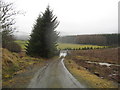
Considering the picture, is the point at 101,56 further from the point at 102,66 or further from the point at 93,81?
the point at 93,81

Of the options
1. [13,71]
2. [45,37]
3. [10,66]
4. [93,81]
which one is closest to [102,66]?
[45,37]

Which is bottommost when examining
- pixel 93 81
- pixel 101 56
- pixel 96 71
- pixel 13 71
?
pixel 101 56

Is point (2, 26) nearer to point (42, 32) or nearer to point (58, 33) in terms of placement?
point (42, 32)

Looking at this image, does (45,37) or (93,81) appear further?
(45,37)

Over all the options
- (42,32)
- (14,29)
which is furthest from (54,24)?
(14,29)

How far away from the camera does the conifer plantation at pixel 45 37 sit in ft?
82.4

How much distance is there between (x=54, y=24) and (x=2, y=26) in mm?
11390

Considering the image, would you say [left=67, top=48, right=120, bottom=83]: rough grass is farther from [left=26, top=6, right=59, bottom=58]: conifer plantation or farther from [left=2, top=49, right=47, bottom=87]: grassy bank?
[left=2, top=49, right=47, bottom=87]: grassy bank

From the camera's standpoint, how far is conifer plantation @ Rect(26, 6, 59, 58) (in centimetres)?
2512

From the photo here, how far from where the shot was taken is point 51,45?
25750 mm

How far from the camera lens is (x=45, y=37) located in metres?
25.1

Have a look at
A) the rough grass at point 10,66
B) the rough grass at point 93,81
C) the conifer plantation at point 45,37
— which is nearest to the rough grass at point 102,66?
the rough grass at point 93,81

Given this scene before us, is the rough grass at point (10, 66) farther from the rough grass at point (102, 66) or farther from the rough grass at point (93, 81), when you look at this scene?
the rough grass at point (102, 66)

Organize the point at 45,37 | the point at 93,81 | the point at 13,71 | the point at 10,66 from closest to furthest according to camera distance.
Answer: the point at 93,81 < the point at 13,71 < the point at 10,66 < the point at 45,37
